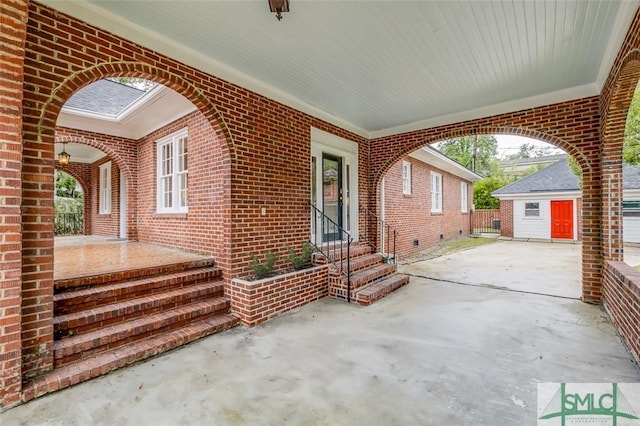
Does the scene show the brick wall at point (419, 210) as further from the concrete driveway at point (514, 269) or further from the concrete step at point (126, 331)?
the concrete step at point (126, 331)

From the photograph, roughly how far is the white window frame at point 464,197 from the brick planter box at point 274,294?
1399 cm

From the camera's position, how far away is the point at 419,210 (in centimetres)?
1132

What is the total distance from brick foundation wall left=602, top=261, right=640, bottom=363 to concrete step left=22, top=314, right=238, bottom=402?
4567 millimetres

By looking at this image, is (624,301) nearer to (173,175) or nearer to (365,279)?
(365,279)

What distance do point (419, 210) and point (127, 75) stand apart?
990cm

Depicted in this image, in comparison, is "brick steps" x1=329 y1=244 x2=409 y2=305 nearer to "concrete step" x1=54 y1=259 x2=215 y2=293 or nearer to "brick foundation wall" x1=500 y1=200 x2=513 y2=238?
"concrete step" x1=54 y1=259 x2=215 y2=293

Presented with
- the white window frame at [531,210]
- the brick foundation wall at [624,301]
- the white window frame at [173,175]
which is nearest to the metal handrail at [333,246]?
the white window frame at [173,175]

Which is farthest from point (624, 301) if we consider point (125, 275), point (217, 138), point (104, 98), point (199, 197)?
point (104, 98)

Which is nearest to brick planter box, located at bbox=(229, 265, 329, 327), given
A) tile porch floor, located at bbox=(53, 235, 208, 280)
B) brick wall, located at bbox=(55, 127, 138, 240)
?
tile porch floor, located at bbox=(53, 235, 208, 280)

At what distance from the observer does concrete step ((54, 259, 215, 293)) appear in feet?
11.3

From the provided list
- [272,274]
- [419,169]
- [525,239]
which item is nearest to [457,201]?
[525,239]

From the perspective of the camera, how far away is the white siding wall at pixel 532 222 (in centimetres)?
1508

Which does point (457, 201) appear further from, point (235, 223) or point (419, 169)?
point (235, 223)

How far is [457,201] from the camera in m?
15.9
